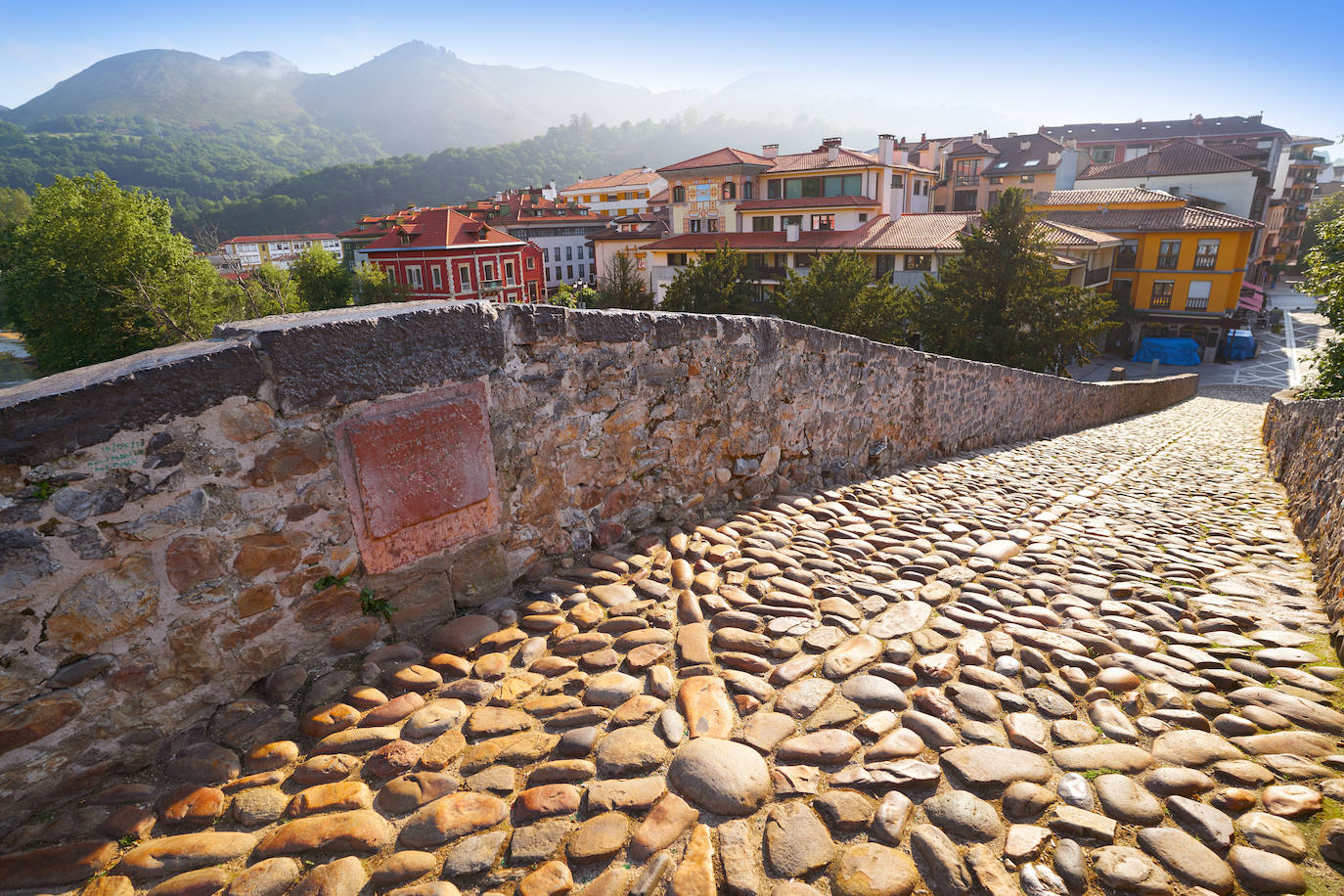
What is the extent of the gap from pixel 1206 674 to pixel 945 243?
32068 millimetres

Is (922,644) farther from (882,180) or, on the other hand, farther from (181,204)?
(181,204)

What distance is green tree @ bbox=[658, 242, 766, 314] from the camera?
2900 cm

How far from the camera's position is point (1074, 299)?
2314cm

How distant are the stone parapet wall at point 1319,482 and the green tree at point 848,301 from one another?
52.6ft

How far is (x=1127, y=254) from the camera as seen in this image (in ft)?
124

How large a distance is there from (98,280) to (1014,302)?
32954 millimetres

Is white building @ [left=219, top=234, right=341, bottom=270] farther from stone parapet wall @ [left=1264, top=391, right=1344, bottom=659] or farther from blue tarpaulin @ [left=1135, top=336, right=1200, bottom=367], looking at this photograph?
stone parapet wall @ [left=1264, top=391, right=1344, bottom=659]

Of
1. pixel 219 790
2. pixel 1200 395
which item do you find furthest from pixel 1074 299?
pixel 219 790

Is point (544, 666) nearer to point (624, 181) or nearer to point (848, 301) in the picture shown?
point (848, 301)

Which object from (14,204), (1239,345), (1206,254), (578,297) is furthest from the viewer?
(14,204)

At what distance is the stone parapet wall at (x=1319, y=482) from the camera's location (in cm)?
362

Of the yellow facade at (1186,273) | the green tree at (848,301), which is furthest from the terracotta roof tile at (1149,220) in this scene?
the green tree at (848,301)

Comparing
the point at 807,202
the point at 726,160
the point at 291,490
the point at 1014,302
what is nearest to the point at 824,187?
the point at 807,202

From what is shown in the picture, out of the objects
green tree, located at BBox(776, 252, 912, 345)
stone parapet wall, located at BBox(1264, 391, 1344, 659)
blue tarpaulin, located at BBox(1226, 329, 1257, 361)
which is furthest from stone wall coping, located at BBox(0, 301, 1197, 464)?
blue tarpaulin, located at BBox(1226, 329, 1257, 361)
